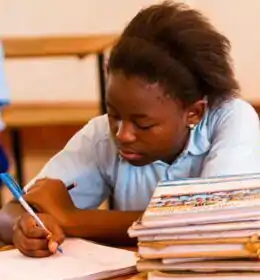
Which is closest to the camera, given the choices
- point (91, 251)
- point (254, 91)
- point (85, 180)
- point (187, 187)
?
point (187, 187)

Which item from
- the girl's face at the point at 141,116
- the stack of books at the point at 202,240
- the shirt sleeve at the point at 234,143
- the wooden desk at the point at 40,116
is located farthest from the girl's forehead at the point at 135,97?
the wooden desk at the point at 40,116

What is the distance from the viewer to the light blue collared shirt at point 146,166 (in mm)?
1291

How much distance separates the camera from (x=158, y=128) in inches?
47.4

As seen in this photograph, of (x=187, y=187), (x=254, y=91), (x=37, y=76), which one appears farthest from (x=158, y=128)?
(x=37, y=76)

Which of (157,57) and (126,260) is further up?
(157,57)

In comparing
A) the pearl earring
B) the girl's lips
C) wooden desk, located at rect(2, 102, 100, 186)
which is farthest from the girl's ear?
wooden desk, located at rect(2, 102, 100, 186)

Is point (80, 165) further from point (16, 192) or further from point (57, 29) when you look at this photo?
point (57, 29)

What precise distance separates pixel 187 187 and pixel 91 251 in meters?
0.21

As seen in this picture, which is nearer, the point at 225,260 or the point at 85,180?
the point at 225,260

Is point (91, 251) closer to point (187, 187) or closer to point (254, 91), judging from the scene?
point (187, 187)

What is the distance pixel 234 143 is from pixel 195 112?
87 millimetres

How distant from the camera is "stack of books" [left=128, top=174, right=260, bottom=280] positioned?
0.88 meters

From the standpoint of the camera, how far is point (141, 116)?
1181 millimetres

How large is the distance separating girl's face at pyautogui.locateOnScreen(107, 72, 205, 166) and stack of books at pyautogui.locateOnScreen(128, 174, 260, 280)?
266 mm
